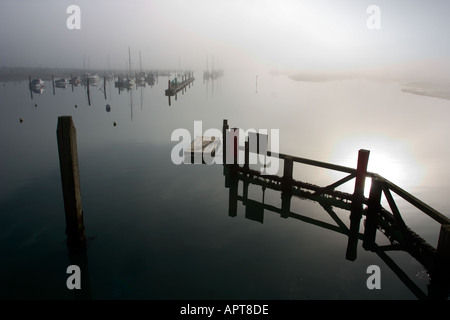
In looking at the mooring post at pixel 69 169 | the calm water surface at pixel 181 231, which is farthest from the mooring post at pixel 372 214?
the mooring post at pixel 69 169

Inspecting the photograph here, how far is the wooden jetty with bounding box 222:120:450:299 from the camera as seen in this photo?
23.8 ft

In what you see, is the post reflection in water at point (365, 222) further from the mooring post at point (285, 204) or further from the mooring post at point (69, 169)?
the mooring post at point (69, 169)

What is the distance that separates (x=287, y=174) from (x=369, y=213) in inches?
156

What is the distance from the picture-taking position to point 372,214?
10.2 meters

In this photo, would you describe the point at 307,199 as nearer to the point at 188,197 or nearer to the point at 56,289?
the point at 188,197

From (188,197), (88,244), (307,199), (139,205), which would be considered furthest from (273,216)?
(88,244)

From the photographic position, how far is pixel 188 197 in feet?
47.0

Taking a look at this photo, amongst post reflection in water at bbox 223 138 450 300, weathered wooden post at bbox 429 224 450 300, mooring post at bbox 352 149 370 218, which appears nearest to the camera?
weathered wooden post at bbox 429 224 450 300

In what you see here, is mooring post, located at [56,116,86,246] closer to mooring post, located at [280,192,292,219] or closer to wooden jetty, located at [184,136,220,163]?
mooring post, located at [280,192,292,219]


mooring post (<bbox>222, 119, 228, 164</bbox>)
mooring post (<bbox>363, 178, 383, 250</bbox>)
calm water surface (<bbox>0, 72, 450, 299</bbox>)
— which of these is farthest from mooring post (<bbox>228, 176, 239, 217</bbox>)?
mooring post (<bbox>363, 178, 383, 250</bbox>)

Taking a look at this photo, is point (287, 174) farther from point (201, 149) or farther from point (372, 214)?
point (201, 149)

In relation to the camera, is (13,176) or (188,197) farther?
(13,176)

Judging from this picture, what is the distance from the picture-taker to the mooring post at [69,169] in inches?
322

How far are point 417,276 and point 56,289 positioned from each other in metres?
10.7
